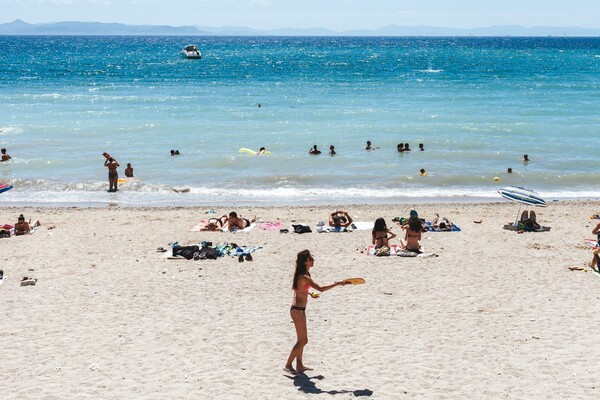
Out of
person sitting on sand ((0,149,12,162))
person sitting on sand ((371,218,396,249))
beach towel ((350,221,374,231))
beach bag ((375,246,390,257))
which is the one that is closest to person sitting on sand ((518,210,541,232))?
beach towel ((350,221,374,231))

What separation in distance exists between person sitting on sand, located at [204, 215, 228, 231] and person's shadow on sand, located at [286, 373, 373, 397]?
9796mm

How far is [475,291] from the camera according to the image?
13.4 m

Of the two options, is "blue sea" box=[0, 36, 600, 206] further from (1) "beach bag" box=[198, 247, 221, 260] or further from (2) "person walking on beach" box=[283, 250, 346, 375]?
(2) "person walking on beach" box=[283, 250, 346, 375]

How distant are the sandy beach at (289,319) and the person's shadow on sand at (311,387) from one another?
0.03 meters

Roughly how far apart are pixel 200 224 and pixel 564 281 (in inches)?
385

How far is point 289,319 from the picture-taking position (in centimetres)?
1195

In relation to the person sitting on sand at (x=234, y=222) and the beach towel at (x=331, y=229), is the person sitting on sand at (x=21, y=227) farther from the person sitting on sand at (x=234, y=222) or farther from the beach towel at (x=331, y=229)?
the beach towel at (x=331, y=229)

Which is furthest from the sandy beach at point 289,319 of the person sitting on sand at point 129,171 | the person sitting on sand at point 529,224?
the person sitting on sand at point 129,171

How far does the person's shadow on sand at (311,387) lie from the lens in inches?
360

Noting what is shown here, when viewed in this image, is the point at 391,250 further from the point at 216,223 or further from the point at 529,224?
the point at 216,223

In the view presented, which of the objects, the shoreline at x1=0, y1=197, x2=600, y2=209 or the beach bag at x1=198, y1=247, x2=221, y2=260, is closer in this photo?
the beach bag at x1=198, y1=247, x2=221, y2=260

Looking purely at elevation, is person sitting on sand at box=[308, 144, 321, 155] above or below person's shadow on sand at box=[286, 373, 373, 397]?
above

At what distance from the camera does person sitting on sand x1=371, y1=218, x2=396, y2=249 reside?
1611 centimetres

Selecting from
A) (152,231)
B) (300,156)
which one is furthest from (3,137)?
(152,231)
